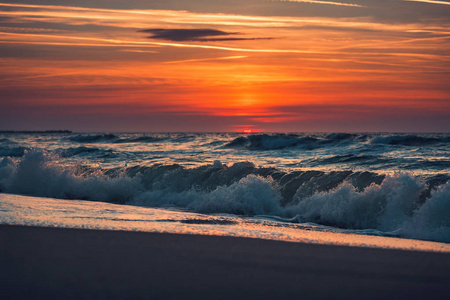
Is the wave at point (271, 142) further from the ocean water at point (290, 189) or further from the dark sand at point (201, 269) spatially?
the dark sand at point (201, 269)

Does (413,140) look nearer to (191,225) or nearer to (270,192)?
(270,192)

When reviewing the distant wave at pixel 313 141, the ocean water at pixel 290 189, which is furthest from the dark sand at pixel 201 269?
the distant wave at pixel 313 141

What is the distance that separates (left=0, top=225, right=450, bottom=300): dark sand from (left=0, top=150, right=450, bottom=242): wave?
288cm

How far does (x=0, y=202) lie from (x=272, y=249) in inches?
291

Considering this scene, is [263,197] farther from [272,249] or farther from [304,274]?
[304,274]

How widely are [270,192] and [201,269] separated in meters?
6.83

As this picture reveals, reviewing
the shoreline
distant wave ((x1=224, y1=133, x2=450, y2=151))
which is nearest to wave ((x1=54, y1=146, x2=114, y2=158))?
distant wave ((x1=224, y1=133, x2=450, y2=151))

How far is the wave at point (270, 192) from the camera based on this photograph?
30.8ft

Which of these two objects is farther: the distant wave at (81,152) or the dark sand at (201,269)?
the distant wave at (81,152)

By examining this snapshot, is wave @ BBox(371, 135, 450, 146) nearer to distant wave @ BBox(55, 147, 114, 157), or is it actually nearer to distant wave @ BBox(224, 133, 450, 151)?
distant wave @ BBox(224, 133, 450, 151)

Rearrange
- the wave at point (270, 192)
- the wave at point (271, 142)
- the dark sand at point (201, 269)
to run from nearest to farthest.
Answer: the dark sand at point (201, 269) → the wave at point (270, 192) → the wave at point (271, 142)

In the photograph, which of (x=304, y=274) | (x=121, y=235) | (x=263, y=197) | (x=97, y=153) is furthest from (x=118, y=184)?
A: (x=97, y=153)

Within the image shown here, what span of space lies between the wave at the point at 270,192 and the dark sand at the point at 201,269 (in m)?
2.88

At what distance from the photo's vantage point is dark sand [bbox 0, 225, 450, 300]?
14.7ft
